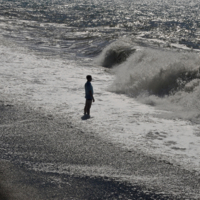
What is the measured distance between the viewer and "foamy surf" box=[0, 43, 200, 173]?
819 centimetres

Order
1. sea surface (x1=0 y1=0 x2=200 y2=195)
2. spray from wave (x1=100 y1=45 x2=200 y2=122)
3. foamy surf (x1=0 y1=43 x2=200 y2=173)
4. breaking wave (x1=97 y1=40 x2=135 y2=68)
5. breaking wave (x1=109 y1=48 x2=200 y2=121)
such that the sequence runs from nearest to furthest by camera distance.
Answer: foamy surf (x1=0 y1=43 x2=200 y2=173) < sea surface (x1=0 y1=0 x2=200 y2=195) < spray from wave (x1=100 y1=45 x2=200 y2=122) < breaking wave (x1=109 y1=48 x2=200 y2=121) < breaking wave (x1=97 y1=40 x2=135 y2=68)

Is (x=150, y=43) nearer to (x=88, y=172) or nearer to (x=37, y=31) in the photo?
(x=37, y=31)

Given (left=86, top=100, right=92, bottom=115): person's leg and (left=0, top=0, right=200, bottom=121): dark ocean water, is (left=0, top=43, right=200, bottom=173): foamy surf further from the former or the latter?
(left=0, top=0, right=200, bottom=121): dark ocean water

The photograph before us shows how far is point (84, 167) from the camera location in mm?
6984

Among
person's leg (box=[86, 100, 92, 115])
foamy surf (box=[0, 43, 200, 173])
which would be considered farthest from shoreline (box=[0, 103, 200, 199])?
person's leg (box=[86, 100, 92, 115])

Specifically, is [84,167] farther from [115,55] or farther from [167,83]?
[115,55]

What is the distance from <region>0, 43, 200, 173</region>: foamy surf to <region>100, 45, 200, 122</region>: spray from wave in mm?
612

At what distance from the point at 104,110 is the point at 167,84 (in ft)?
12.6

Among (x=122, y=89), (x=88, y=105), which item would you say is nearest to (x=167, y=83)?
(x=122, y=89)

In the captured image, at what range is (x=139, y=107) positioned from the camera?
452 inches

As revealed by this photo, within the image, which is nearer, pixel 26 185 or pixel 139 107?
pixel 26 185

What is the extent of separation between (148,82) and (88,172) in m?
7.95

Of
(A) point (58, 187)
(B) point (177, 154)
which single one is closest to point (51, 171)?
(A) point (58, 187)

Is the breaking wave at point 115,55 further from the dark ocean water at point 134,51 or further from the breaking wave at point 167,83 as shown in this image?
the breaking wave at point 167,83
